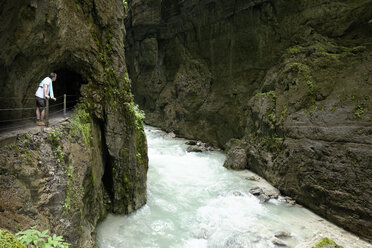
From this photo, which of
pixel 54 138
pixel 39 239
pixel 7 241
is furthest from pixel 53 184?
pixel 39 239

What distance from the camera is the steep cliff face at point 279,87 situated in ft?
31.7

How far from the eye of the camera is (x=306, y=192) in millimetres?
10695

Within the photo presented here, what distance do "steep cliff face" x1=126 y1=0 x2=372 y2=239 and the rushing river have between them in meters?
1.15

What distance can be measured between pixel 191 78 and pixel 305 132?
1498 cm

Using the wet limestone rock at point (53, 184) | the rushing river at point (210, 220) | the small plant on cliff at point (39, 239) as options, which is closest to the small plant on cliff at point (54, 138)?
the wet limestone rock at point (53, 184)

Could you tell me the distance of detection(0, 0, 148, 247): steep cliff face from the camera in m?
4.89

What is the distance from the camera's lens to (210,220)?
31.2 ft

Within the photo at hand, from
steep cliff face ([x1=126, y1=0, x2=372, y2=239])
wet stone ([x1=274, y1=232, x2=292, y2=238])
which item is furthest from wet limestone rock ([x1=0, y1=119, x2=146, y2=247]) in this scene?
steep cliff face ([x1=126, y1=0, x2=372, y2=239])

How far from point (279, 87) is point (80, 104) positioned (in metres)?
12.1

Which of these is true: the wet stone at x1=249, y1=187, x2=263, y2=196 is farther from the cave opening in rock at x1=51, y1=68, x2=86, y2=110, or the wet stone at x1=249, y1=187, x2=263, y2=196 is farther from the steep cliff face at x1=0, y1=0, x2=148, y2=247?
the cave opening in rock at x1=51, y1=68, x2=86, y2=110

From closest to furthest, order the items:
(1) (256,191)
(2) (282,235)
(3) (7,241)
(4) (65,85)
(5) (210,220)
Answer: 1. (3) (7,241)
2. (2) (282,235)
3. (5) (210,220)
4. (4) (65,85)
5. (1) (256,191)

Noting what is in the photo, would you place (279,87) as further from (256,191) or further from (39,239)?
(39,239)

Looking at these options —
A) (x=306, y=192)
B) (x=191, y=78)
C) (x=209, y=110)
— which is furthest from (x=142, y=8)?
(x=306, y=192)

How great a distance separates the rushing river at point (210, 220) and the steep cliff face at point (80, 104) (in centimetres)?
95
